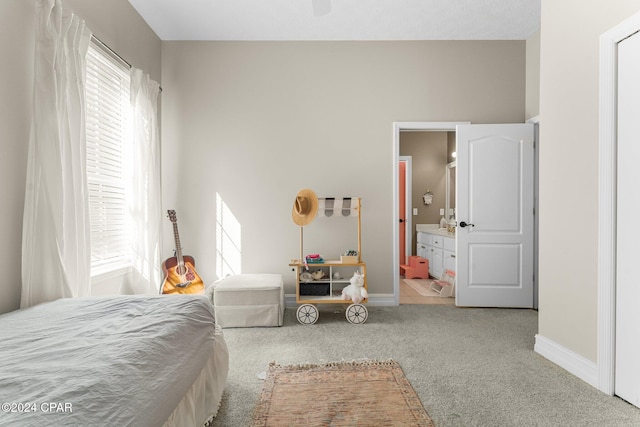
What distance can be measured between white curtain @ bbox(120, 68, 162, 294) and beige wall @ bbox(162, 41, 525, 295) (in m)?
0.47

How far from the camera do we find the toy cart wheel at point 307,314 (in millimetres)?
3312

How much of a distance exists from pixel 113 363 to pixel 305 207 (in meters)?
2.43

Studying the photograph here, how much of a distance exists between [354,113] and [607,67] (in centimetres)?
227

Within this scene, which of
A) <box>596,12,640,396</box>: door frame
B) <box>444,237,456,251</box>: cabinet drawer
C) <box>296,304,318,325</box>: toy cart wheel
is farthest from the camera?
Result: <box>444,237,456,251</box>: cabinet drawer

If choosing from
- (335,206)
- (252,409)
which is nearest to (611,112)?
(335,206)

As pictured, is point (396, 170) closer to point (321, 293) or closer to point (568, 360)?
point (321, 293)

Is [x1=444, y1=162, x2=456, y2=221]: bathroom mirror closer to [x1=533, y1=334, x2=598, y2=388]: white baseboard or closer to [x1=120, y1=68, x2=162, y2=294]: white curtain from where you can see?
[x1=533, y1=334, x2=598, y2=388]: white baseboard

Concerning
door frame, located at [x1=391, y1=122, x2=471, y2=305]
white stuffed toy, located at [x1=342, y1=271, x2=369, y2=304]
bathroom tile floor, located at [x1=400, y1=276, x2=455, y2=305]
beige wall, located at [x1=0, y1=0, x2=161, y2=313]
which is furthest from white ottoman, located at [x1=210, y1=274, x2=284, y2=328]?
bathroom tile floor, located at [x1=400, y1=276, x2=455, y2=305]

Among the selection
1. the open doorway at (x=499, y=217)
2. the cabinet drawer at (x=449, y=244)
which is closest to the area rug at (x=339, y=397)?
the open doorway at (x=499, y=217)

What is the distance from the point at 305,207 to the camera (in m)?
3.45

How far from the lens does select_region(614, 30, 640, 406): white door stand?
6.30ft

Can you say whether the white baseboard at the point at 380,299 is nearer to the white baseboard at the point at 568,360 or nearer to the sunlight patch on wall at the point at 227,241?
the sunlight patch on wall at the point at 227,241

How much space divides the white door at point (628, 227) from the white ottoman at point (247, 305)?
2391 mm

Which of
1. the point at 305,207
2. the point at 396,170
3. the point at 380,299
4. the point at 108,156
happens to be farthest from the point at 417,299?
the point at 108,156
